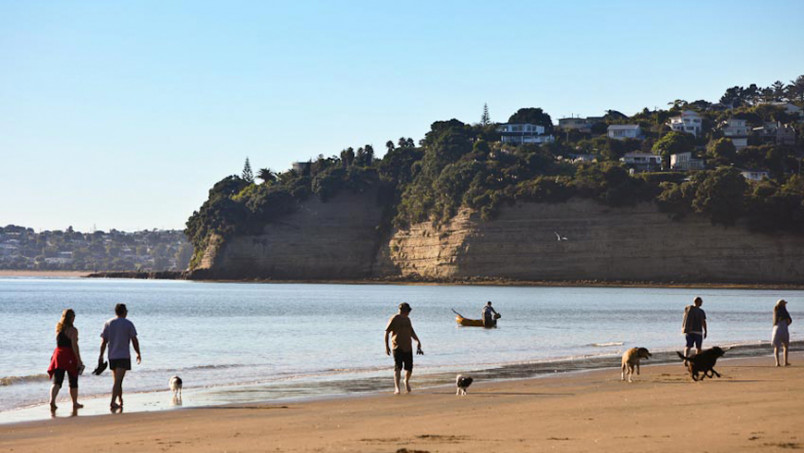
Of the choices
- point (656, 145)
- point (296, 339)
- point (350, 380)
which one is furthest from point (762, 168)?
point (350, 380)

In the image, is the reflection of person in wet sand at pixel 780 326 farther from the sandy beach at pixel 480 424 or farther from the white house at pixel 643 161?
the white house at pixel 643 161

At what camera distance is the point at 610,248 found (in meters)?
117

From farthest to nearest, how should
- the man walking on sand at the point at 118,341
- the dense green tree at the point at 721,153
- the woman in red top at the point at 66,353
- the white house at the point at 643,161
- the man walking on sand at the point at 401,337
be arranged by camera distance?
the dense green tree at the point at 721,153
the white house at the point at 643,161
the man walking on sand at the point at 401,337
the man walking on sand at the point at 118,341
the woman in red top at the point at 66,353

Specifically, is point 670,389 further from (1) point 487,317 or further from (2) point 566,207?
(2) point 566,207

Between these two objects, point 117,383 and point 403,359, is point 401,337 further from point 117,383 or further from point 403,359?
point 117,383

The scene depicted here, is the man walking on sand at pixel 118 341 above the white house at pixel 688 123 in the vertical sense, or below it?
below

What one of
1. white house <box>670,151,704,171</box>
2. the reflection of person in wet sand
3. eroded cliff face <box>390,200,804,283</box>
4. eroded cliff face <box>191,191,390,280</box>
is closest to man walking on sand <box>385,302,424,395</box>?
the reflection of person in wet sand

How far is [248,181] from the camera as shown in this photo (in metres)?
183

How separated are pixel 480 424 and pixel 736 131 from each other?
160 m

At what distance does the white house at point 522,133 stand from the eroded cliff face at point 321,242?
3280cm

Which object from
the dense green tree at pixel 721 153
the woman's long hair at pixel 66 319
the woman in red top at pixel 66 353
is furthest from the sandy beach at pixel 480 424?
the dense green tree at pixel 721 153

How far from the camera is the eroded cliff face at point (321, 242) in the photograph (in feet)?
464

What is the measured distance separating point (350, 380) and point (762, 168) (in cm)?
13037

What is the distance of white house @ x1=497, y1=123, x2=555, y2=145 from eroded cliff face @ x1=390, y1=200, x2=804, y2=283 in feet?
159
